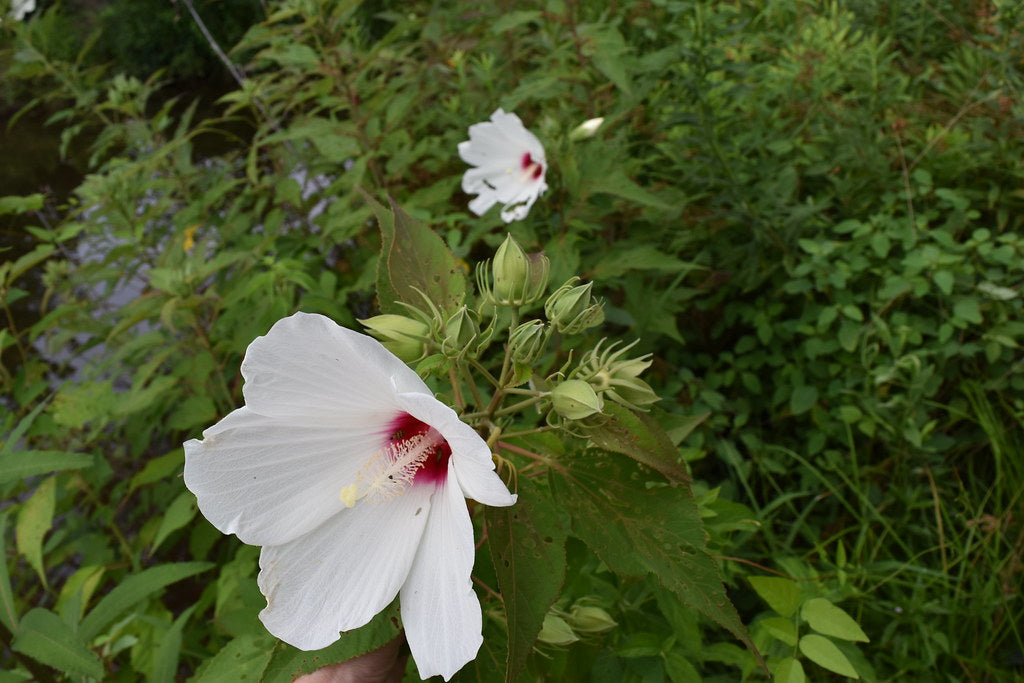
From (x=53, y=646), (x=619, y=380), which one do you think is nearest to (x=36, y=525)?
(x=53, y=646)

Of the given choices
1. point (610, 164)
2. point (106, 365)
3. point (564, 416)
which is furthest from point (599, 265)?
point (106, 365)

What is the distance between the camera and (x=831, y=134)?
2.57m

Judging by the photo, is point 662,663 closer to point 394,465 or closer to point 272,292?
point 394,465

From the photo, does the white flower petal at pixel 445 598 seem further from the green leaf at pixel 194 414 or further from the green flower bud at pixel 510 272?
the green leaf at pixel 194 414

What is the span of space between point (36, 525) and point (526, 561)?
145cm

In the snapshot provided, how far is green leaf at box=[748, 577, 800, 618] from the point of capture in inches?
46.8

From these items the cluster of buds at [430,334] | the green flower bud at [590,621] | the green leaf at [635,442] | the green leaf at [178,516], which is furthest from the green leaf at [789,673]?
the green leaf at [178,516]

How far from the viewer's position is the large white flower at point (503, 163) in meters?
2.26

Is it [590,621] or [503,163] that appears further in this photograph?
[503,163]

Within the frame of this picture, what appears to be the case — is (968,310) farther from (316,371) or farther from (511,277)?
(316,371)

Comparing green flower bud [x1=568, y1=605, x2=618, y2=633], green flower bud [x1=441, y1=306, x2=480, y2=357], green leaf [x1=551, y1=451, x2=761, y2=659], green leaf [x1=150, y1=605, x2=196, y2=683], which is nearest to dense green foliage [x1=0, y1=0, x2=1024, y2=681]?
green leaf [x1=150, y1=605, x2=196, y2=683]

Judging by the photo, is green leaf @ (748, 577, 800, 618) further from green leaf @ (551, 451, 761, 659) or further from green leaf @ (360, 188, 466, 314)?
green leaf @ (360, 188, 466, 314)

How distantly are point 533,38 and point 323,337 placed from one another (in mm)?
2609

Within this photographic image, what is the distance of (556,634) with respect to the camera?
39.2 inches
